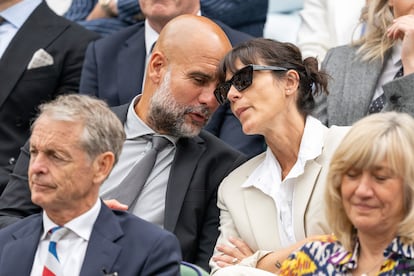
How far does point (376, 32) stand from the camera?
553 cm

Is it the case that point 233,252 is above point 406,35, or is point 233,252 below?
below

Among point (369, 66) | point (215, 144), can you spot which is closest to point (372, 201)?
point (215, 144)

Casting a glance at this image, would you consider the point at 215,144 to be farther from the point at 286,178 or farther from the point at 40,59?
the point at 40,59

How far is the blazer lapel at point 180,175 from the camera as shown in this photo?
199 inches

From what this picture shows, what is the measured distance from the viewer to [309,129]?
4898 mm

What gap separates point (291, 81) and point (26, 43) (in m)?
1.91

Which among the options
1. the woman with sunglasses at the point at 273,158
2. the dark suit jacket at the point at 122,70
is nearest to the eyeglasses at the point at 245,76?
the woman with sunglasses at the point at 273,158

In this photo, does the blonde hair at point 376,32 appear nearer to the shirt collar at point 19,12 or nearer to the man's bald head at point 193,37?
the man's bald head at point 193,37

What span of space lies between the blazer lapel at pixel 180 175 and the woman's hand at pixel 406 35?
972 mm

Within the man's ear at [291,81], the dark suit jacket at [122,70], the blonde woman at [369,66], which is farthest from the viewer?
the dark suit jacket at [122,70]

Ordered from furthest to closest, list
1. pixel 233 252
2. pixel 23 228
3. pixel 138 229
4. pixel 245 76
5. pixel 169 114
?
pixel 169 114 < pixel 245 76 < pixel 233 252 < pixel 23 228 < pixel 138 229

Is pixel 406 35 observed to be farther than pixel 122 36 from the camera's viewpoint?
No

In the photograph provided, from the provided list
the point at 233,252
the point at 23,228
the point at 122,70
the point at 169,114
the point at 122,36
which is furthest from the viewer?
the point at 122,36

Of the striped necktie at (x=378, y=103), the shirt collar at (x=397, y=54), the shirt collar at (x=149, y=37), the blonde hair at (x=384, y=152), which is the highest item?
the blonde hair at (x=384, y=152)
